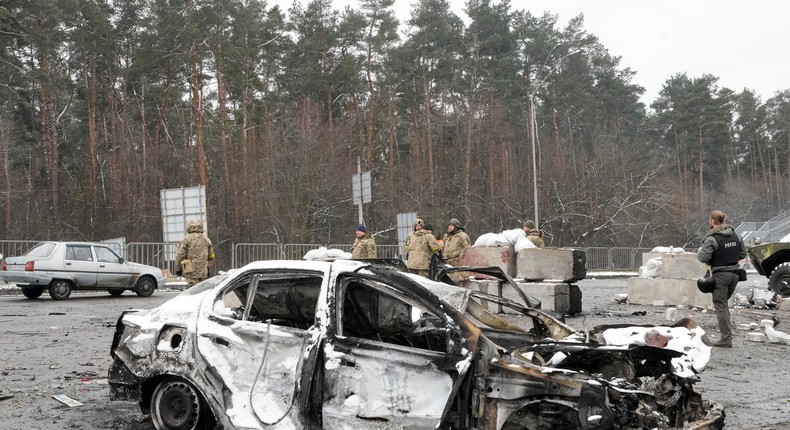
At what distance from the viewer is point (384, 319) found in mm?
5969

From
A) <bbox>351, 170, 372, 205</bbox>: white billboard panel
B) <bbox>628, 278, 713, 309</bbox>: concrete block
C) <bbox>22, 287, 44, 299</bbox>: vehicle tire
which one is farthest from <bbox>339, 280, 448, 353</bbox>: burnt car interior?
<bbox>351, 170, 372, 205</bbox>: white billboard panel

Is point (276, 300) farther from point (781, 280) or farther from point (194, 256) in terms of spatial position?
point (781, 280)

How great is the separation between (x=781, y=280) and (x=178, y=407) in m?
16.6

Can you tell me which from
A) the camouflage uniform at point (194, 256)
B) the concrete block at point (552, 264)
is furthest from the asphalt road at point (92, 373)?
the camouflage uniform at point (194, 256)

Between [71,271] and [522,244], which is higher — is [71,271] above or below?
below

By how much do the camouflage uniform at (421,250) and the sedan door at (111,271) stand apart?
8.32m

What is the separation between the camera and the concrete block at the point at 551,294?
1552 centimetres

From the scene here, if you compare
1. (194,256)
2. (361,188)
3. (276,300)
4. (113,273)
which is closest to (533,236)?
(194,256)

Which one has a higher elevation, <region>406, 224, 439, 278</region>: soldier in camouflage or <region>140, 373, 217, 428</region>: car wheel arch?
<region>406, 224, 439, 278</region>: soldier in camouflage

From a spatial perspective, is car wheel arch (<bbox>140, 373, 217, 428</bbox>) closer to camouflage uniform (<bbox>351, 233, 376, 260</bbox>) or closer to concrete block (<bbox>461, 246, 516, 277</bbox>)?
camouflage uniform (<bbox>351, 233, 376, 260</bbox>)

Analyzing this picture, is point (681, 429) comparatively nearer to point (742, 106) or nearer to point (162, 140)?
point (162, 140)

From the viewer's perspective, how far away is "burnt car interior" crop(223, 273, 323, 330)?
591 centimetres

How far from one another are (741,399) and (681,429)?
290 centimetres

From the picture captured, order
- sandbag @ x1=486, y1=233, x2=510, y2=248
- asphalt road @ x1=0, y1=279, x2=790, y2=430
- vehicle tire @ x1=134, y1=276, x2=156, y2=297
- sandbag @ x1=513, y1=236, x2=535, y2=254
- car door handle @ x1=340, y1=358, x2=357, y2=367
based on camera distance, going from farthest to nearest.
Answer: vehicle tire @ x1=134, y1=276, x2=156, y2=297, sandbag @ x1=486, y1=233, x2=510, y2=248, sandbag @ x1=513, y1=236, x2=535, y2=254, asphalt road @ x1=0, y1=279, x2=790, y2=430, car door handle @ x1=340, y1=358, x2=357, y2=367
